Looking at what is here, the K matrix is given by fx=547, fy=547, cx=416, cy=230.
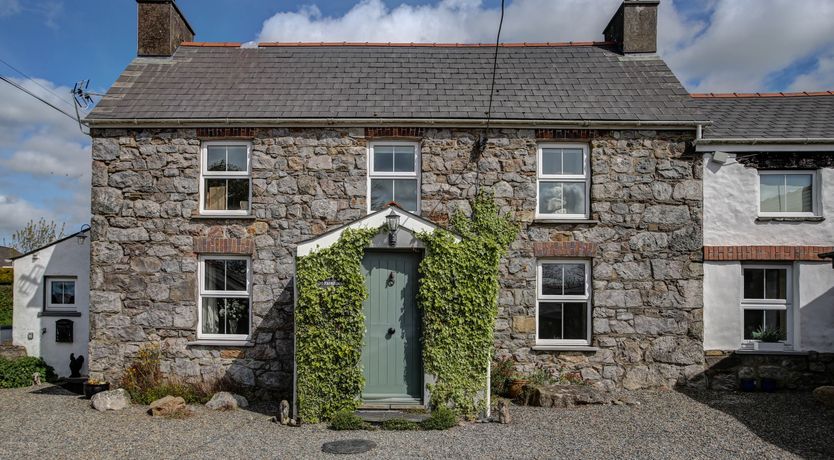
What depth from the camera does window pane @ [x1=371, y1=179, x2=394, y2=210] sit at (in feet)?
32.4

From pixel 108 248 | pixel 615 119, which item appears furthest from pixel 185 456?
pixel 615 119

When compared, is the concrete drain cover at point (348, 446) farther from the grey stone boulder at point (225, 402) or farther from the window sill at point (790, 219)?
the window sill at point (790, 219)

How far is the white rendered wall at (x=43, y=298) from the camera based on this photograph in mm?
11328

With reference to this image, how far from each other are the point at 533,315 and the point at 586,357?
1.19 meters

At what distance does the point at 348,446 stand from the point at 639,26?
33.3 feet

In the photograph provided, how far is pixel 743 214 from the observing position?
995 cm

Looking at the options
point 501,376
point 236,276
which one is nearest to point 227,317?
point 236,276

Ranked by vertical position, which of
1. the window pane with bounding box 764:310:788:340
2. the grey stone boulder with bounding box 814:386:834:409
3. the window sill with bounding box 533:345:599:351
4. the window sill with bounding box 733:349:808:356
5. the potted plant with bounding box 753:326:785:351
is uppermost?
the window pane with bounding box 764:310:788:340

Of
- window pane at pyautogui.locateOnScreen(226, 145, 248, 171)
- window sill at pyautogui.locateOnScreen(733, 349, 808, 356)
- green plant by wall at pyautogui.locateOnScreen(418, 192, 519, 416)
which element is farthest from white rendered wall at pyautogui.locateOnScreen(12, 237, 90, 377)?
window sill at pyautogui.locateOnScreen(733, 349, 808, 356)

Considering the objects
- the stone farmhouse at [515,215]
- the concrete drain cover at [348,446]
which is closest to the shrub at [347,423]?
the concrete drain cover at [348,446]

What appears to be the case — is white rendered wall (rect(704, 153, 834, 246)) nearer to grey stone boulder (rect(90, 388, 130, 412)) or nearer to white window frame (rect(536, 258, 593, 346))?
white window frame (rect(536, 258, 593, 346))

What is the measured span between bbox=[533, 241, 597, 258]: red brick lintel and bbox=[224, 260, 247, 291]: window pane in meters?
5.24

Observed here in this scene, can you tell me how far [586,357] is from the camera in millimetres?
9656

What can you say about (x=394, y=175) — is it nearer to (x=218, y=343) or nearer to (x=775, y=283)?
(x=218, y=343)
